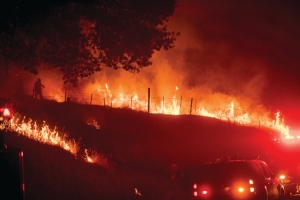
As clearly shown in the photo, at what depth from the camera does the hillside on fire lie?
17.8 m

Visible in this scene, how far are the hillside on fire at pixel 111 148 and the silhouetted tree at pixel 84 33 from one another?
73.3 inches

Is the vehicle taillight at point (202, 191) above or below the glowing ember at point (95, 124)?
below

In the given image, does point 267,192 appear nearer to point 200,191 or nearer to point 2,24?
point 200,191

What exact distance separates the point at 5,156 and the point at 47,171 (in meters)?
7.05

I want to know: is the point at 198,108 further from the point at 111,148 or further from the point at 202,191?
the point at 202,191

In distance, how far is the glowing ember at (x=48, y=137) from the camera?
20812 mm

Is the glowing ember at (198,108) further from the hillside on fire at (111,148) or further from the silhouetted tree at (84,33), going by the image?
the silhouetted tree at (84,33)

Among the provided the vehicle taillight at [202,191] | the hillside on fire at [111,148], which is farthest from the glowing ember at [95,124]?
the vehicle taillight at [202,191]

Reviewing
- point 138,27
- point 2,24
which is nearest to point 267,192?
point 138,27

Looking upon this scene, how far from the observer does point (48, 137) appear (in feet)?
72.4

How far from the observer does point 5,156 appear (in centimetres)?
1038

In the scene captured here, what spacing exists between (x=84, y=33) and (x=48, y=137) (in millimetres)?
6828

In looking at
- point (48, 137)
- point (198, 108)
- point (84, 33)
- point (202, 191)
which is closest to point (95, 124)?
point (48, 137)

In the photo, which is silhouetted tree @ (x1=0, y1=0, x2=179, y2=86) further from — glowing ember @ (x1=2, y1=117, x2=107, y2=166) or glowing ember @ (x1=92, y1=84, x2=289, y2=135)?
glowing ember @ (x1=92, y1=84, x2=289, y2=135)
